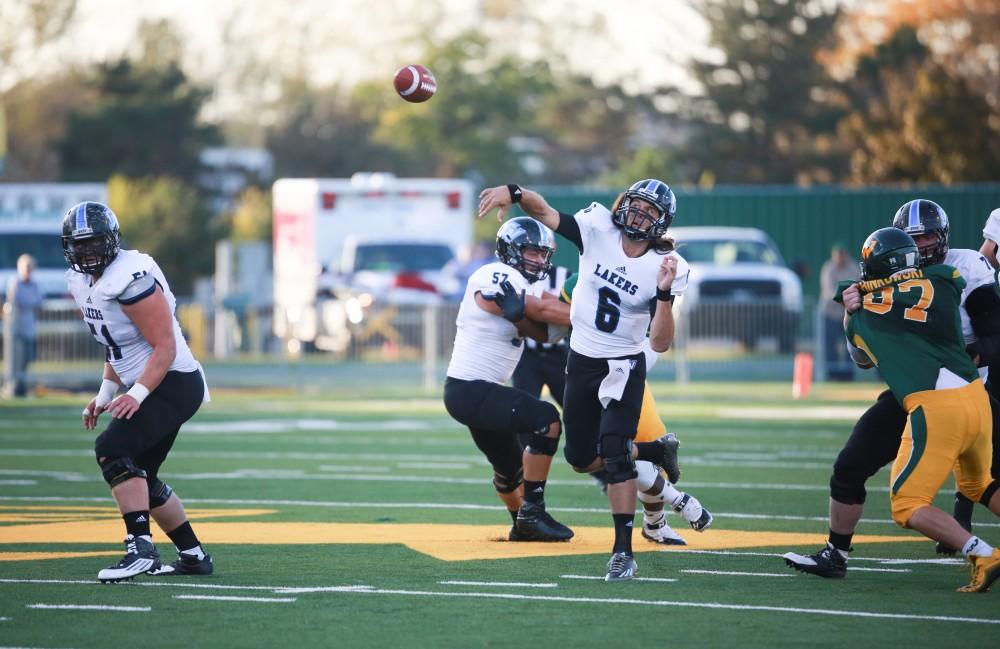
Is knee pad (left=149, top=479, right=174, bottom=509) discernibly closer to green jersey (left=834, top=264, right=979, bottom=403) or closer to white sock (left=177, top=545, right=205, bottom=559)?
white sock (left=177, top=545, right=205, bottom=559)

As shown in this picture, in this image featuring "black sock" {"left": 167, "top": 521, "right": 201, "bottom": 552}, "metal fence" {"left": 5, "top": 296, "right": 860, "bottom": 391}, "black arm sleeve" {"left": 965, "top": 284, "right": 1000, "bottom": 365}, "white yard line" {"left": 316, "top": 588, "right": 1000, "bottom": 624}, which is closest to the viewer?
"white yard line" {"left": 316, "top": 588, "right": 1000, "bottom": 624}

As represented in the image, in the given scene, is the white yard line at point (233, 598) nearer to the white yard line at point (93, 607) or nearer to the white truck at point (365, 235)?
the white yard line at point (93, 607)

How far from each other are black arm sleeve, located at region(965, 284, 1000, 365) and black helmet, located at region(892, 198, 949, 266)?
0.38 metres

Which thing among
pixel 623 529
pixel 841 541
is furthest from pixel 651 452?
pixel 841 541

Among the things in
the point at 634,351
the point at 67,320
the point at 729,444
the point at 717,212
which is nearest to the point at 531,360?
the point at 634,351

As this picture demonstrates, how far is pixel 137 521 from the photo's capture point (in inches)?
335

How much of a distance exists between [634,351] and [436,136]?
54311mm

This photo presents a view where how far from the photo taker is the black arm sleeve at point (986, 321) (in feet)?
30.1

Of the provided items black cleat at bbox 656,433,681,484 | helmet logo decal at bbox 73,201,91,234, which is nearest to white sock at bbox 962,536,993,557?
black cleat at bbox 656,433,681,484

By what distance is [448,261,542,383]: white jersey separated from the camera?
995cm

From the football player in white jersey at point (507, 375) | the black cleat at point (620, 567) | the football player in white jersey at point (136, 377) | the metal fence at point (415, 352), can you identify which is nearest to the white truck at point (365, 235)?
the metal fence at point (415, 352)

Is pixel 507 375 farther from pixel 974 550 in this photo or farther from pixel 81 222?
pixel 974 550

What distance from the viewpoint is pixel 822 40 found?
187 ft

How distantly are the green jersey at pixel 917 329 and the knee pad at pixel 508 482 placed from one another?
8.77ft
